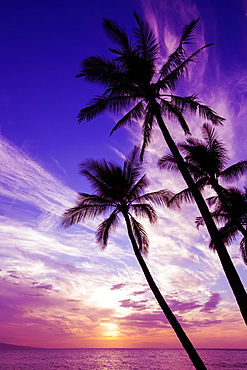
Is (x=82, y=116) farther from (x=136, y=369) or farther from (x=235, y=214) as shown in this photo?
(x=136, y=369)

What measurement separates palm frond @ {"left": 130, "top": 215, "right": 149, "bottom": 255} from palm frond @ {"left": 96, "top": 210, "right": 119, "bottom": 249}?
1.05 metres

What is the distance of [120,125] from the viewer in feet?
41.0

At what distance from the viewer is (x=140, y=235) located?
1513 cm

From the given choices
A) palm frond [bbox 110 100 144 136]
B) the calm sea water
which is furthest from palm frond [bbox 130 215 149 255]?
the calm sea water

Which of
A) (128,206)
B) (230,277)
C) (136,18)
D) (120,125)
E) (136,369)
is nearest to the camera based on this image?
(230,277)

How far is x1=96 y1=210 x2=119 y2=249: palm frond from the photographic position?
14.5 metres

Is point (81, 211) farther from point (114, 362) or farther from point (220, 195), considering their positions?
point (114, 362)

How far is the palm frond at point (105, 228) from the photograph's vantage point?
14.5 meters

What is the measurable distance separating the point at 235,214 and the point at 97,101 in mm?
8382

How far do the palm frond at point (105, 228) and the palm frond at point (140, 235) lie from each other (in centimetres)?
A: 105

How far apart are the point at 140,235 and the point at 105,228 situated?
208 cm

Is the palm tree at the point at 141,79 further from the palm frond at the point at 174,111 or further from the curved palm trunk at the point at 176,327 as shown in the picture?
the curved palm trunk at the point at 176,327

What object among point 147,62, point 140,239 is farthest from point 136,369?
point 147,62

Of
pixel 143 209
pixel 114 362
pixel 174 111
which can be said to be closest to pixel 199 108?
pixel 174 111
